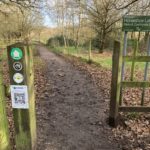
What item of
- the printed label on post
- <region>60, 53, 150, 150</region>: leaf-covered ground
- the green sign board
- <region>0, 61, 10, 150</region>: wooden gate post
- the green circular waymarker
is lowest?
<region>60, 53, 150, 150</region>: leaf-covered ground

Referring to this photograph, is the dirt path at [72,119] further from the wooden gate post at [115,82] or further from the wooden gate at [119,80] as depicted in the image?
the wooden gate at [119,80]

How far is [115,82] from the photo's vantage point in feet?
13.9

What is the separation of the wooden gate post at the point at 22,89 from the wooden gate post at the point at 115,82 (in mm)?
1941

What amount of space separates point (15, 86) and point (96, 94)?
4.17m

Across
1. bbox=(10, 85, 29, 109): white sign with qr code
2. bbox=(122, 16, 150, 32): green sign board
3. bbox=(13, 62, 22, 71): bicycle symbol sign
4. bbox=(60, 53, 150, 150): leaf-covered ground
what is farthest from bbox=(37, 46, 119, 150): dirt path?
bbox=(122, 16, 150, 32): green sign board

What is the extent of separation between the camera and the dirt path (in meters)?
3.81

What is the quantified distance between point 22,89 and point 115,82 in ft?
7.12

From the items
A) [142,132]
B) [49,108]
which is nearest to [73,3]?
[49,108]

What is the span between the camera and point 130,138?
3.99 meters

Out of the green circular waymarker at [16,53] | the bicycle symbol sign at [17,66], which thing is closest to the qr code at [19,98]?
the bicycle symbol sign at [17,66]

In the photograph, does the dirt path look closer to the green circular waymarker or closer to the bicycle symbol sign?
the bicycle symbol sign

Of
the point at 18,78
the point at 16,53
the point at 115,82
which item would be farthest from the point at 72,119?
the point at 16,53

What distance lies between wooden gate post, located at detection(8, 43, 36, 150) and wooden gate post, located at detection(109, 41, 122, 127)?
1941 millimetres

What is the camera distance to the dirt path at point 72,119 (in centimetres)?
381
